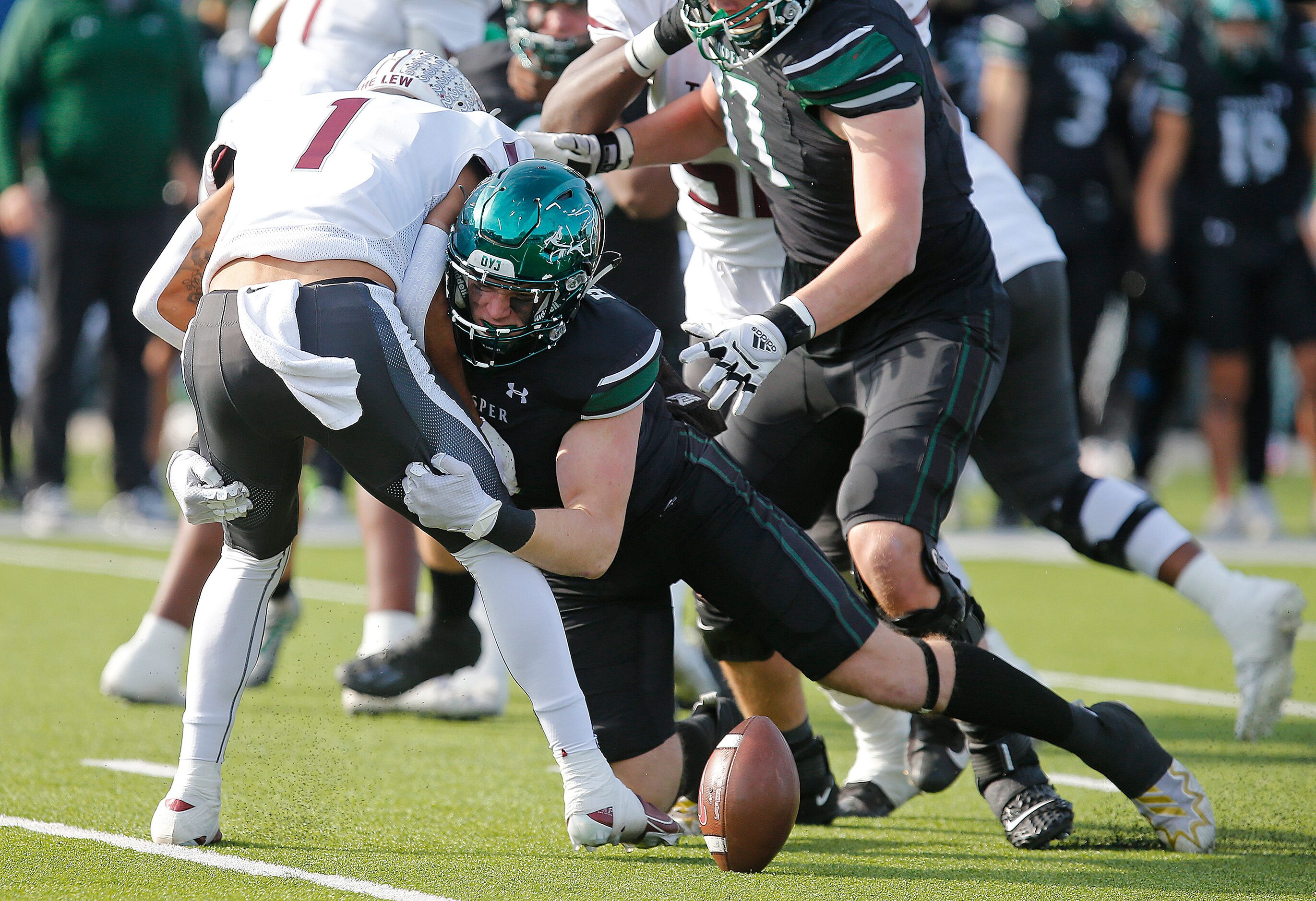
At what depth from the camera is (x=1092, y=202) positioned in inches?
320

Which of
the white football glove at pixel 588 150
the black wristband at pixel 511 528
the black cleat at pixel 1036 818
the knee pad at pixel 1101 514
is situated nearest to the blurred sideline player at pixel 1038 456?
the knee pad at pixel 1101 514

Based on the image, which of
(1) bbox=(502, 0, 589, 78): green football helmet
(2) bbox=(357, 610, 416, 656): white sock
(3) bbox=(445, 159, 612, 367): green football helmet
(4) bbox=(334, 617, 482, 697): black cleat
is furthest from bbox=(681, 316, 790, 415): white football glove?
(2) bbox=(357, 610, 416, 656): white sock

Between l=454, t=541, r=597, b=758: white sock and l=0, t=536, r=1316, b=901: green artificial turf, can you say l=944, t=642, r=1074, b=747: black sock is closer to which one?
l=0, t=536, r=1316, b=901: green artificial turf

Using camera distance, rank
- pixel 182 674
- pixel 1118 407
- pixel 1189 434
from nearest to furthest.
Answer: pixel 182 674, pixel 1118 407, pixel 1189 434

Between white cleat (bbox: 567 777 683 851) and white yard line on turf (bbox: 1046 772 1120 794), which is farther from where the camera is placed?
white yard line on turf (bbox: 1046 772 1120 794)

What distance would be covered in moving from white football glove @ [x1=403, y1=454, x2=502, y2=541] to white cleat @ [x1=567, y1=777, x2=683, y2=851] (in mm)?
565

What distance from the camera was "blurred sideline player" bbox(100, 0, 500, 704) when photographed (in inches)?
175

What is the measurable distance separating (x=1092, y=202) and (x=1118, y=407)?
4.46 metres

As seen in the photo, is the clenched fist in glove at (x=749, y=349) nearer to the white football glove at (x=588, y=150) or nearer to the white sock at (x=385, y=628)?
the white football glove at (x=588, y=150)

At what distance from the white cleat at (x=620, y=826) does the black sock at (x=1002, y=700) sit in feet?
2.02

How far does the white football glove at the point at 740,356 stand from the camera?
3.11 meters

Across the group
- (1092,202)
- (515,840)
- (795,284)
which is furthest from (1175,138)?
(515,840)

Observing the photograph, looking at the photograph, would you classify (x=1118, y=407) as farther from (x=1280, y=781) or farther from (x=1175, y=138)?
(x=1280, y=781)

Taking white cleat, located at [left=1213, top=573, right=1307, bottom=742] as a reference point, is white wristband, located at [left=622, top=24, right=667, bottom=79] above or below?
above
